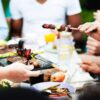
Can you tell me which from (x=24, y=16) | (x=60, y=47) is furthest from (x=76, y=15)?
(x=60, y=47)

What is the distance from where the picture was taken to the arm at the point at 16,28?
9.39 ft

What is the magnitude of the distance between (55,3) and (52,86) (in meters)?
1.52

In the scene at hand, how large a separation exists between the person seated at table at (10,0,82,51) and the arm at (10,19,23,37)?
1.3 inches

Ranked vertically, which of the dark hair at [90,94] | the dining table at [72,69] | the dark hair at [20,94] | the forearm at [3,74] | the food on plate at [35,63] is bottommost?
the dining table at [72,69]

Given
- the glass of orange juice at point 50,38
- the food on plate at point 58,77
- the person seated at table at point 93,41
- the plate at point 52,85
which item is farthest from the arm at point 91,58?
the plate at point 52,85

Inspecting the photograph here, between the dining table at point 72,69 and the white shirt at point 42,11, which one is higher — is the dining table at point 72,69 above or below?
below

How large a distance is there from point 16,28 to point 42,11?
34 cm

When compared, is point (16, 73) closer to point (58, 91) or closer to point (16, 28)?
point (58, 91)

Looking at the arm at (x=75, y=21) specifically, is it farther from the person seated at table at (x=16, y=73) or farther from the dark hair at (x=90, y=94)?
the dark hair at (x=90, y=94)

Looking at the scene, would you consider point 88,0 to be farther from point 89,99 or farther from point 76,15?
point 89,99

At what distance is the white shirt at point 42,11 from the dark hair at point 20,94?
2.29 m

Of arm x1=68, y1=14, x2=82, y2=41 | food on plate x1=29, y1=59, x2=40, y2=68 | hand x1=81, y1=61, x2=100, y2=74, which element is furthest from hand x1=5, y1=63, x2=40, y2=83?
arm x1=68, y1=14, x2=82, y2=41

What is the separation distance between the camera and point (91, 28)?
6.28 feet

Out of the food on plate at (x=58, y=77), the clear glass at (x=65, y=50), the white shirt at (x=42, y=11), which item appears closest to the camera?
the food on plate at (x=58, y=77)
